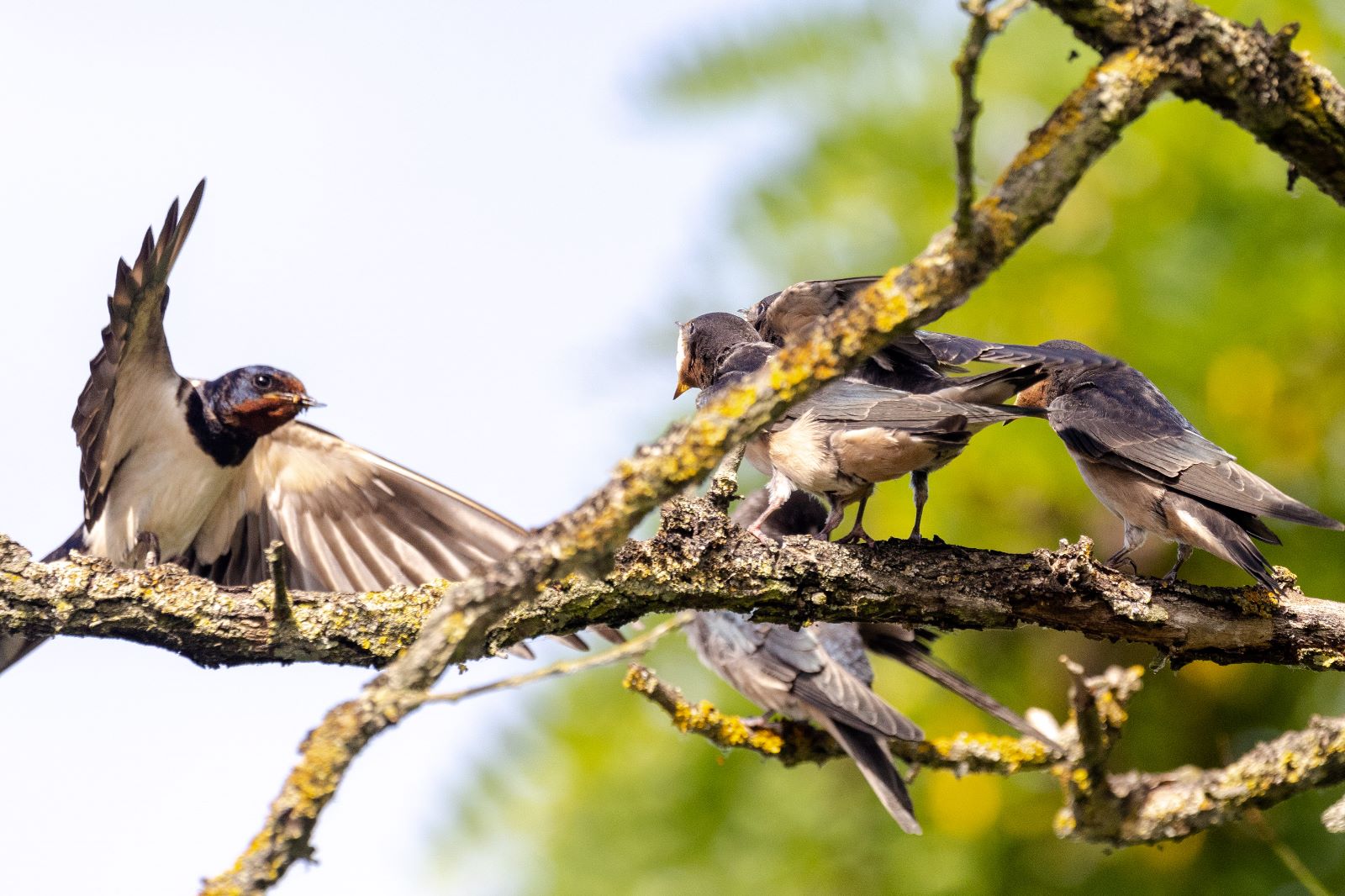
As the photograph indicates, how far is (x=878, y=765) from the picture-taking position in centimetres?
529

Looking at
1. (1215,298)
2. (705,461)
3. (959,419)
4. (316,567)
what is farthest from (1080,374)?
(316,567)

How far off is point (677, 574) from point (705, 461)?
0.92 metres

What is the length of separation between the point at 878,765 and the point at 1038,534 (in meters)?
2.30

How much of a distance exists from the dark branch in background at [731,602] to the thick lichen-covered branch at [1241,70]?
1110 millimetres

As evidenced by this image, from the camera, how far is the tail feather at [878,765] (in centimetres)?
523

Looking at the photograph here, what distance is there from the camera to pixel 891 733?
491 centimetres

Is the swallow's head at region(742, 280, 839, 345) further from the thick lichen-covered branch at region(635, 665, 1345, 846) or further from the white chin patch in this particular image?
the thick lichen-covered branch at region(635, 665, 1345, 846)

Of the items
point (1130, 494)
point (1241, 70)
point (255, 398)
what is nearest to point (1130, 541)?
point (1130, 494)

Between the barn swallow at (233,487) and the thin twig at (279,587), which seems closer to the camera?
the thin twig at (279,587)

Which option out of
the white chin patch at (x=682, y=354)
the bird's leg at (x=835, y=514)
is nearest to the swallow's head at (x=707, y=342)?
the white chin patch at (x=682, y=354)

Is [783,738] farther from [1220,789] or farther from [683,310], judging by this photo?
[683,310]

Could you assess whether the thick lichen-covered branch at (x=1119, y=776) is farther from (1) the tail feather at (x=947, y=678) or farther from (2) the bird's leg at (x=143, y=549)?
(2) the bird's leg at (x=143, y=549)

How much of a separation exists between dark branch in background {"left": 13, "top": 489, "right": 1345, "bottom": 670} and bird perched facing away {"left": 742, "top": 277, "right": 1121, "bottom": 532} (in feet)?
0.82

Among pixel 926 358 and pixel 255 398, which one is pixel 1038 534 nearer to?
pixel 926 358
